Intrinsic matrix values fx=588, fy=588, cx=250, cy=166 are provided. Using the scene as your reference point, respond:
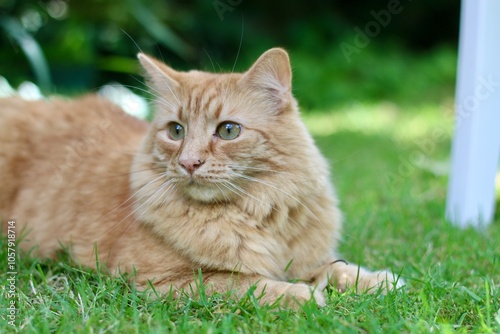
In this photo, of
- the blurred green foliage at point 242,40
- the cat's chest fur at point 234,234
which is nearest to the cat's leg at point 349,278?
the cat's chest fur at point 234,234

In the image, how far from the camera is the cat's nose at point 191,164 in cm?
191

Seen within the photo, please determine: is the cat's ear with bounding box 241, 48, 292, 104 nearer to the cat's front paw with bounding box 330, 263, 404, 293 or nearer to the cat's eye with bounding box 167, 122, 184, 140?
the cat's eye with bounding box 167, 122, 184, 140

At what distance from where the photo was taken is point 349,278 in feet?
6.79

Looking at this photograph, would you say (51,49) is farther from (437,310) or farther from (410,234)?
(437,310)

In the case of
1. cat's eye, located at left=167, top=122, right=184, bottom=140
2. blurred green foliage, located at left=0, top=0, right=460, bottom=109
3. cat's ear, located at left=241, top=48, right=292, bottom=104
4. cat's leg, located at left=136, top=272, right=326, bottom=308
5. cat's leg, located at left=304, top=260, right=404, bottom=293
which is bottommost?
cat's leg, located at left=136, top=272, right=326, bottom=308

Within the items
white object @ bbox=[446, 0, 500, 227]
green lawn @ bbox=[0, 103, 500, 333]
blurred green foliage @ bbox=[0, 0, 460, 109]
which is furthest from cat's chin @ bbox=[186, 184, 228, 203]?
blurred green foliage @ bbox=[0, 0, 460, 109]

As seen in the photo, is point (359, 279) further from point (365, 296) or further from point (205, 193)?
point (205, 193)

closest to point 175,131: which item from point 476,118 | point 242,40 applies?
point 476,118

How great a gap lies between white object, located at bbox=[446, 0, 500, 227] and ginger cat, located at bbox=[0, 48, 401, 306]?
0.94m

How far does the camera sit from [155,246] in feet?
6.81

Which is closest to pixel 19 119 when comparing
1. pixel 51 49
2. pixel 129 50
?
pixel 51 49

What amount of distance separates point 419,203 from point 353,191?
18.2 inches

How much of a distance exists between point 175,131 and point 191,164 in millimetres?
265

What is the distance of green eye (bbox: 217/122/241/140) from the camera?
6.61 feet
